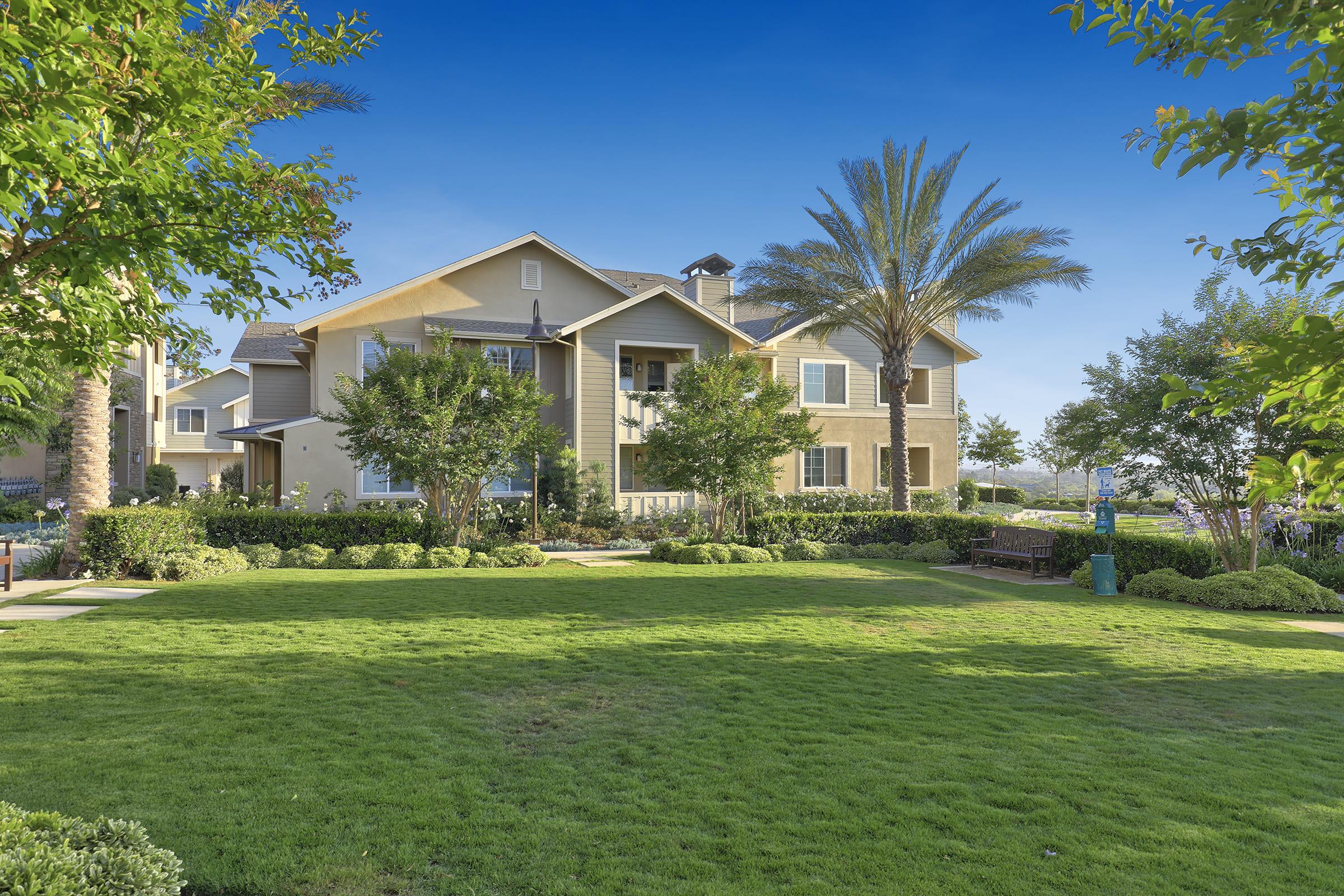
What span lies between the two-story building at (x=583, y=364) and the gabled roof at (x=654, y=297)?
6 centimetres

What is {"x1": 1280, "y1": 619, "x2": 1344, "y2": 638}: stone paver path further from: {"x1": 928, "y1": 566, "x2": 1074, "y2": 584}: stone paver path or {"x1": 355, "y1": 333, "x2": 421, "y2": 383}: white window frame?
{"x1": 355, "y1": 333, "x2": 421, "y2": 383}: white window frame

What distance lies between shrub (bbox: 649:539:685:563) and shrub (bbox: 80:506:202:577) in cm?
943

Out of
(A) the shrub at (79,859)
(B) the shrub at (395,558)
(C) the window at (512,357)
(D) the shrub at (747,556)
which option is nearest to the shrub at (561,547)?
(D) the shrub at (747,556)

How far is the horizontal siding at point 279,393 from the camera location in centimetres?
2730

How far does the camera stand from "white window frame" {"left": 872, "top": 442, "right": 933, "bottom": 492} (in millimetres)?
27828

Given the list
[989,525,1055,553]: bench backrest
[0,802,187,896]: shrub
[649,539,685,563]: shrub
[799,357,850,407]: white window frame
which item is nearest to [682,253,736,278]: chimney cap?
[799,357,850,407]: white window frame

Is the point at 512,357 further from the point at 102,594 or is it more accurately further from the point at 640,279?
the point at 102,594

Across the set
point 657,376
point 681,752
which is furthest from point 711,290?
point 681,752

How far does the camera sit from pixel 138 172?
3695 millimetres

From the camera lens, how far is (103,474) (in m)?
12.9

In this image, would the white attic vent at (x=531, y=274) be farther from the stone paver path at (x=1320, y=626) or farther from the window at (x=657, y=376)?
the stone paver path at (x=1320, y=626)

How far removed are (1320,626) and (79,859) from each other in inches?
531

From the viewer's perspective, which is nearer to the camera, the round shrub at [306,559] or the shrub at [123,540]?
the shrub at [123,540]

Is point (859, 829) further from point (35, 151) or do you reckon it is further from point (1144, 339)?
point (1144, 339)
